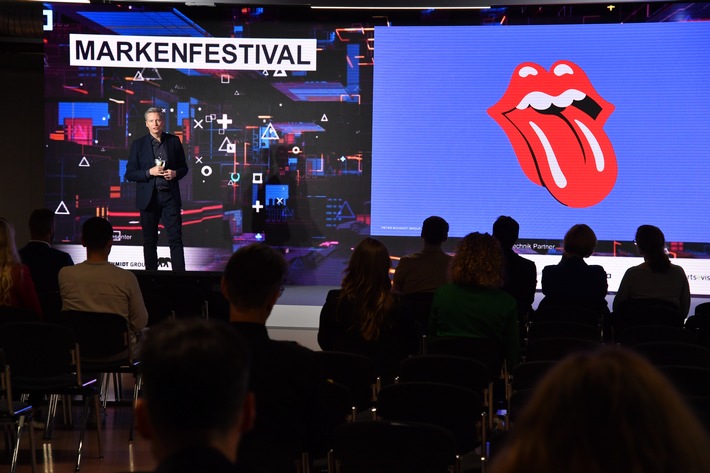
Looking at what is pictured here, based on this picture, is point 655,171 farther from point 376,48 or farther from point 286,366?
point 286,366

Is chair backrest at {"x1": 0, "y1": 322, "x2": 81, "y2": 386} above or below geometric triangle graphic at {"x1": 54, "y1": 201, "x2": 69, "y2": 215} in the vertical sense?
below

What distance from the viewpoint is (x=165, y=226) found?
10.7 meters

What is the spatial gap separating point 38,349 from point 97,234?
2.90 ft

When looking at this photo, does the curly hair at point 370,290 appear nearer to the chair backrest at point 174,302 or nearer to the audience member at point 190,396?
the chair backrest at point 174,302

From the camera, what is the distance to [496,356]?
4.98 meters

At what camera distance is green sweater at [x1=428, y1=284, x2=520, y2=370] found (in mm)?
5082

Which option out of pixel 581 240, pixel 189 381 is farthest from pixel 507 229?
pixel 189 381

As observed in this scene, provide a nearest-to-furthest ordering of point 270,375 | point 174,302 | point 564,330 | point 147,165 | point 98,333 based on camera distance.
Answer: point 270,375 → point 564,330 → point 98,333 → point 174,302 → point 147,165

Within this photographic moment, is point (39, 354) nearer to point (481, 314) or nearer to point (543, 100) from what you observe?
point (481, 314)

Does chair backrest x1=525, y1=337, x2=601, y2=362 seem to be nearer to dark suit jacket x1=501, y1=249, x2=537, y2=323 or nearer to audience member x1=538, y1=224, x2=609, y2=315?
dark suit jacket x1=501, y1=249, x2=537, y2=323

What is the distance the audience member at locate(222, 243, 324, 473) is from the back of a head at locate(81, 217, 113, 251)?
3049 millimetres

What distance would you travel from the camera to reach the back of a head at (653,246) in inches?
266

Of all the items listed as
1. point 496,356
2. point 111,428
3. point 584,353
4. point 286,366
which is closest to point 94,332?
point 111,428

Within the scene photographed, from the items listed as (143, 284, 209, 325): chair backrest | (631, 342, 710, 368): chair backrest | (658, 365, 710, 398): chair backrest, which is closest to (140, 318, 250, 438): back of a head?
(658, 365, 710, 398): chair backrest
